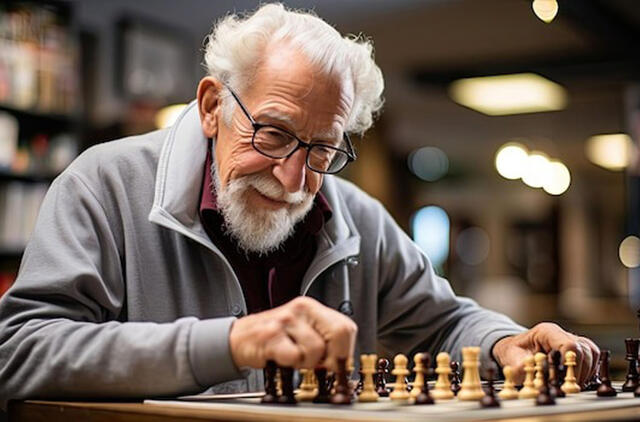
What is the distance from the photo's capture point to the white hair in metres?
1.75

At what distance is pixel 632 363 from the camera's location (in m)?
1.64

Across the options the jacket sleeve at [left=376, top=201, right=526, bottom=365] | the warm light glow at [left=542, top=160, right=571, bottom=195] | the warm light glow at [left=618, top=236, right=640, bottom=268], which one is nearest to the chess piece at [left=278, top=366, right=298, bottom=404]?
the jacket sleeve at [left=376, top=201, right=526, bottom=365]

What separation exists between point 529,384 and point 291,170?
0.56 metres

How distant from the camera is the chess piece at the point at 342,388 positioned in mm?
1273

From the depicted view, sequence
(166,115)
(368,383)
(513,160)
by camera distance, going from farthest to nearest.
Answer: (513,160)
(166,115)
(368,383)

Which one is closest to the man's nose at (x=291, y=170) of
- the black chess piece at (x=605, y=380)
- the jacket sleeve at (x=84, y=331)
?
the jacket sleeve at (x=84, y=331)

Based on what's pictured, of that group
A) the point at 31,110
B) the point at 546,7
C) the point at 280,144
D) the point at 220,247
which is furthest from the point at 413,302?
the point at 31,110

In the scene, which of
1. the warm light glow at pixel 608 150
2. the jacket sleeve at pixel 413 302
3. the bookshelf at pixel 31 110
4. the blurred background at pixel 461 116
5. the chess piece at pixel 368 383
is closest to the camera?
the chess piece at pixel 368 383

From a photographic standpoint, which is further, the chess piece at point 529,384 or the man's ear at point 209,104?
the man's ear at point 209,104

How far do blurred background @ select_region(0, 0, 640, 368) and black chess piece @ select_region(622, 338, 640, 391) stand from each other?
148 centimetres

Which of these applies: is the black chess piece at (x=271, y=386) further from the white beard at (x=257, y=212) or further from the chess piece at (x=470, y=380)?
the white beard at (x=257, y=212)

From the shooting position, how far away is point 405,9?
24.8 feet

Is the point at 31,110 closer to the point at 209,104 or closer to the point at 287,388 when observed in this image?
the point at 209,104

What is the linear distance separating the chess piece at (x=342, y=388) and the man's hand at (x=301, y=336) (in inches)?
0.5
